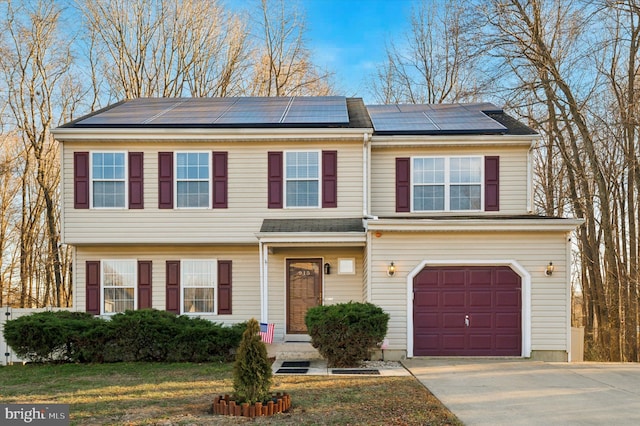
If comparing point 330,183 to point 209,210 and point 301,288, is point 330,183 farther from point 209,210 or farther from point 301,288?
point 209,210

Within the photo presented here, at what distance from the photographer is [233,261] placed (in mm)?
13930

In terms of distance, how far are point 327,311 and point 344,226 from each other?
8.66 ft

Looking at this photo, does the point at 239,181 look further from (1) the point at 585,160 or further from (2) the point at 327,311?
(1) the point at 585,160

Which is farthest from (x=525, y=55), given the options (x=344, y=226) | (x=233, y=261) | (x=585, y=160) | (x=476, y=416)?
(x=476, y=416)

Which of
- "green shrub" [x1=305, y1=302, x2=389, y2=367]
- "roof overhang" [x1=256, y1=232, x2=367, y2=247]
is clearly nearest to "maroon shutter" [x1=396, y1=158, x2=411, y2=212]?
"roof overhang" [x1=256, y1=232, x2=367, y2=247]

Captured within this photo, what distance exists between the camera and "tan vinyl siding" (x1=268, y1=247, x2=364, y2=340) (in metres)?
13.8

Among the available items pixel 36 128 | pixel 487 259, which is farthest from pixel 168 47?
pixel 487 259

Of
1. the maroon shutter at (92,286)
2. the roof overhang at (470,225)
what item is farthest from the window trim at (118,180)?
the roof overhang at (470,225)

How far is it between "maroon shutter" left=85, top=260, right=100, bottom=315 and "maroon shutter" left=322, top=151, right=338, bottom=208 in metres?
6.33

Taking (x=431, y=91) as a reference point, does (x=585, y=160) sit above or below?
below

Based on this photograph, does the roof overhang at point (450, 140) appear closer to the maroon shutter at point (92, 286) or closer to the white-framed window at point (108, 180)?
the white-framed window at point (108, 180)

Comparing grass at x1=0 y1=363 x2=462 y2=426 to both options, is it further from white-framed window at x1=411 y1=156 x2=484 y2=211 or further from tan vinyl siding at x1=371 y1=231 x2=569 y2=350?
white-framed window at x1=411 y1=156 x2=484 y2=211

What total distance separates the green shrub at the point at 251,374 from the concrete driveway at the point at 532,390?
8.63ft

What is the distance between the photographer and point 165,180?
44.2ft
